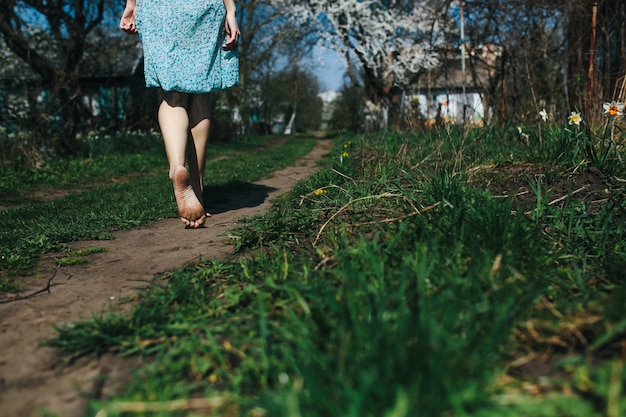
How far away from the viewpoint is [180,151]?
115 inches

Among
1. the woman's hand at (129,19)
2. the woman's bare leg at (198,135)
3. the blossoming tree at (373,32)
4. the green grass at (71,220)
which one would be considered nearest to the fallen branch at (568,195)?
the woman's bare leg at (198,135)

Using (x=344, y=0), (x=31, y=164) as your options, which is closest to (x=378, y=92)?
(x=344, y=0)

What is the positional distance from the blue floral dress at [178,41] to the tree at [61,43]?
667cm

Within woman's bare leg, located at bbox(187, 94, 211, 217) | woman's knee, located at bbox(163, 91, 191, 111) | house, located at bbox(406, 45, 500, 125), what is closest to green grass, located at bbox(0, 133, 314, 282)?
woman's bare leg, located at bbox(187, 94, 211, 217)

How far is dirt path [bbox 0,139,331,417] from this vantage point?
3.72 ft

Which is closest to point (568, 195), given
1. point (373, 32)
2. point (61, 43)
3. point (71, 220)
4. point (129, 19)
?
point (129, 19)

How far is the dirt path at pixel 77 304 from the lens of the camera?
3.72ft

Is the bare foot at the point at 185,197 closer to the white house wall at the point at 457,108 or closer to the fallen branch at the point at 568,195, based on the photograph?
the fallen branch at the point at 568,195

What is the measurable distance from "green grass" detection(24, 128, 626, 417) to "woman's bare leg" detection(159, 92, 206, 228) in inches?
30.6

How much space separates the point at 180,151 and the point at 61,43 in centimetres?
1031

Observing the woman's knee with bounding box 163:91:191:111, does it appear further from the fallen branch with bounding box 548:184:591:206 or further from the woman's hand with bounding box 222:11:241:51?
the fallen branch with bounding box 548:184:591:206

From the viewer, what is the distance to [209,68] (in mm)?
3068

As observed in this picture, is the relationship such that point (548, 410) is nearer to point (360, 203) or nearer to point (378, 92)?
point (360, 203)

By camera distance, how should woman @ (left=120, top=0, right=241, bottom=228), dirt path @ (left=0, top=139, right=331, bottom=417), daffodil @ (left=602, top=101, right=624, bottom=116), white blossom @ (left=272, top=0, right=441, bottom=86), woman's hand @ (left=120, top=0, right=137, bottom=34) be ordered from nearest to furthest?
dirt path @ (left=0, top=139, right=331, bottom=417)
woman @ (left=120, top=0, right=241, bottom=228)
woman's hand @ (left=120, top=0, right=137, bottom=34)
daffodil @ (left=602, top=101, right=624, bottom=116)
white blossom @ (left=272, top=0, right=441, bottom=86)
